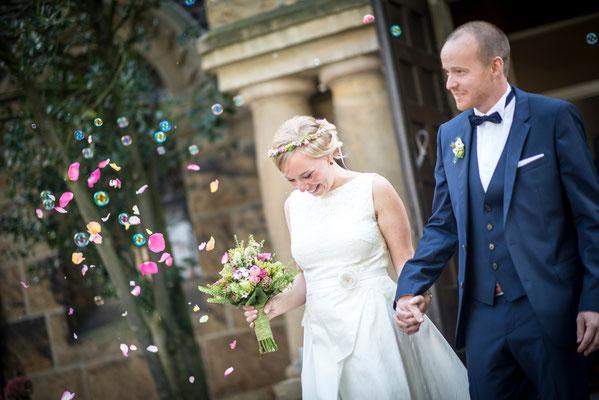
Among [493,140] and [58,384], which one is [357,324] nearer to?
[493,140]

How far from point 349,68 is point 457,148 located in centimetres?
273

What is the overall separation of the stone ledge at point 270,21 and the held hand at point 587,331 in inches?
135

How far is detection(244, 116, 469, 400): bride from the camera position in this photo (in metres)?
2.85

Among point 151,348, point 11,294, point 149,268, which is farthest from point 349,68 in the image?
point 11,294

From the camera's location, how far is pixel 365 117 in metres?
5.11

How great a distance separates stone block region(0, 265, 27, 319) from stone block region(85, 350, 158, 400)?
1.03 metres

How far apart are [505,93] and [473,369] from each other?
1047 mm

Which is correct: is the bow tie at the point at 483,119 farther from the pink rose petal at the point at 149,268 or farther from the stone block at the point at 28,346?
the stone block at the point at 28,346

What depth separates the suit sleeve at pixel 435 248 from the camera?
2590 mm

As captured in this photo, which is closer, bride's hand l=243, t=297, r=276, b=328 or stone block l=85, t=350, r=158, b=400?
bride's hand l=243, t=297, r=276, b=328

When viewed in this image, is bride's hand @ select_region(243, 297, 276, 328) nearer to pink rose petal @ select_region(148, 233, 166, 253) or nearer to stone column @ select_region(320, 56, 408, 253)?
stone column @ select_region(320, 56, 408, 253)

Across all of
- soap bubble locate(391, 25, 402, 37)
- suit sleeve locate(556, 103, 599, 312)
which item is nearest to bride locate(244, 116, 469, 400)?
suit sleeve locate(556, 103, 599, 312)

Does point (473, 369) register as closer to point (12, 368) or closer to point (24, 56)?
point (24, 56)

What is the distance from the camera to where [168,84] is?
6.77 m
